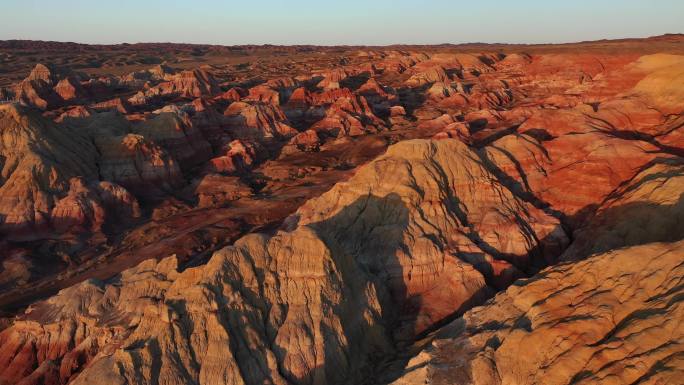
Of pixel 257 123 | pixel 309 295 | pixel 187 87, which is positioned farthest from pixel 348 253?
pixel 187 87

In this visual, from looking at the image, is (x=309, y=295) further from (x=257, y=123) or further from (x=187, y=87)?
(x=187, y=87)

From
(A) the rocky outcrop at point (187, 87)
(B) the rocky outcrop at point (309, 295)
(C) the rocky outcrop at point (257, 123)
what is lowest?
(B) the rocky outcrop at point (309, 295)

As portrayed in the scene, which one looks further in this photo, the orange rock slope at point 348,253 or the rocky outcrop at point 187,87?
the rocky outcrop at point 187,87

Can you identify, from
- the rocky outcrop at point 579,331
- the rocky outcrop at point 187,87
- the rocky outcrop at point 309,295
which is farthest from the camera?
the rocky outcrop at point 187,87

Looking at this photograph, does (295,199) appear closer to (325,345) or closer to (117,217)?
(117,217)

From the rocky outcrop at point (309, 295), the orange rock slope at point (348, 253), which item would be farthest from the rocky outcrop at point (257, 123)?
the rocky outcrop at point (309, 295)

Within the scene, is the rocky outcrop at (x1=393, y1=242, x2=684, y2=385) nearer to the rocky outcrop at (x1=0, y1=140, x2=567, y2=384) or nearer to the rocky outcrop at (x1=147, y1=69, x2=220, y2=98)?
the rocky outcrop at (x1=0, y1=140, x2=567, y2=384)

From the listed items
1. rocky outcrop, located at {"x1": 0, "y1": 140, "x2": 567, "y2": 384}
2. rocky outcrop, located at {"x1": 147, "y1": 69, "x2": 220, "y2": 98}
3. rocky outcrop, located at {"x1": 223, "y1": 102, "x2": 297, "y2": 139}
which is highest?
rocky outcrop, located at {"x1": 147, "y1": 69, "x2": 220, "y2": 98}

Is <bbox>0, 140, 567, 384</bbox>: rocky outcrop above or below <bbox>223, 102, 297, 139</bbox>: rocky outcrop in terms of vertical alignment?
below

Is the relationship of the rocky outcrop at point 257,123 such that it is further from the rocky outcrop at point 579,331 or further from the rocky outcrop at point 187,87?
the rocky outcrop at point 579,331

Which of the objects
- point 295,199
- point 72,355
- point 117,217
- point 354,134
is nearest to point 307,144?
point 354,134

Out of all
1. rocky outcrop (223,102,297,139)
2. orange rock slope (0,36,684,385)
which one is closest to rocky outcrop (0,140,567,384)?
orange rock slope (0,36,684,385)
